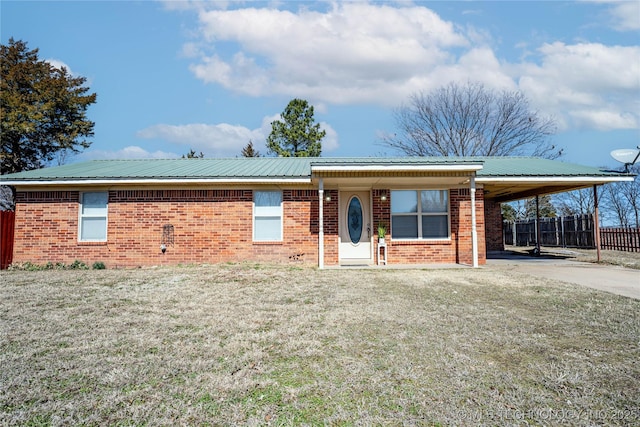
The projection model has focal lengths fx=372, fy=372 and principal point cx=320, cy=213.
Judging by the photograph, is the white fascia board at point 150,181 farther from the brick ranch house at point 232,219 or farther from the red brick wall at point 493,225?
the red brick wall at point 493,225

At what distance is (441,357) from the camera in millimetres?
3533

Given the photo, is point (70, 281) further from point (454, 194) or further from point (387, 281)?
point (454, 194)

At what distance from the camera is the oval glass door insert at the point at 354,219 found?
37.7ft

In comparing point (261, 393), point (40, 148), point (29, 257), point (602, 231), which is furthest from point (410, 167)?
point (40, 148)

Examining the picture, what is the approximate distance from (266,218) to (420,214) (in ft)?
15.2

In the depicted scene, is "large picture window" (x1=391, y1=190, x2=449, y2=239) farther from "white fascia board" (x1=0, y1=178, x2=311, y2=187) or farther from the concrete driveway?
"white fascia board" (x1=0, y1=178, x2=311, y2=187)

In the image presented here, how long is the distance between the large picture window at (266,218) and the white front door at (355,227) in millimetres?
1948

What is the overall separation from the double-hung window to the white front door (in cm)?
711

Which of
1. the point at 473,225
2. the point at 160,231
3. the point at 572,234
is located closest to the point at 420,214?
the point at 473,225

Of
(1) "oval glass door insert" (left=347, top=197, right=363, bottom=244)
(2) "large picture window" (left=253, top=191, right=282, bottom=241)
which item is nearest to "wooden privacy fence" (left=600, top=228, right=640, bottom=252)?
(1) "oval glass door insert" (left=347, top=197, right=363, bottom=244)

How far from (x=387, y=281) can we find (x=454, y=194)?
182 inches

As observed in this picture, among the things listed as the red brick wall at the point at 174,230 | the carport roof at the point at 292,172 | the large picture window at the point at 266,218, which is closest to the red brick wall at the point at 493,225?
the carport roof at the point at 292,172

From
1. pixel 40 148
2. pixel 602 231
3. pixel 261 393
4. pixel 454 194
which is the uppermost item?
pixel 40 148

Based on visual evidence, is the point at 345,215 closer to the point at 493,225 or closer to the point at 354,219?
the point at 354,219
